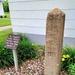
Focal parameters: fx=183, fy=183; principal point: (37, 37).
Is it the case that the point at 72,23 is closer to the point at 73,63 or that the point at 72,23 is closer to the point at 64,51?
the point at 64,51

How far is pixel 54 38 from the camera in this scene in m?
3.61

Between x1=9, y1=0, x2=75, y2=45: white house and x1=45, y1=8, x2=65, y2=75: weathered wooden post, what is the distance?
1837 millimetres

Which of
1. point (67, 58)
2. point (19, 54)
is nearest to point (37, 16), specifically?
point (19, 54)

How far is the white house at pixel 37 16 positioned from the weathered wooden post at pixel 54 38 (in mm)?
1837

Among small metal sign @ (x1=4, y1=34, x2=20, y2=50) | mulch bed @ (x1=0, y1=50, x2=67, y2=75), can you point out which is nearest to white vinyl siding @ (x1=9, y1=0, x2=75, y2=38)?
mulch bed @ (x1=0, y1=50, x2=67, y2=75)

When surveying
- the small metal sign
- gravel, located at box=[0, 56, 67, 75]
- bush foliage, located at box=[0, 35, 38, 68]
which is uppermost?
the small metal sign

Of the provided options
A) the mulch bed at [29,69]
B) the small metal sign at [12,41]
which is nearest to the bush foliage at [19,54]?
the mulch bed at [29,69]

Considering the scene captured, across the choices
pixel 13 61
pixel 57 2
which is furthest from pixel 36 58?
pixel 57 2

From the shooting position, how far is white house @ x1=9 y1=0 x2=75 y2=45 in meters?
5.41

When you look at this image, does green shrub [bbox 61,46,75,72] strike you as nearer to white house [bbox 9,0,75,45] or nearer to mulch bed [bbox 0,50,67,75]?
mulch bed [bbox 0,50,67,75]

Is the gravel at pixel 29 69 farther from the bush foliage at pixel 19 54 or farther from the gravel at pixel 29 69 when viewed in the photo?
the bush foliage at pixel 19 54

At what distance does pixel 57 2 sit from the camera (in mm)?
5473

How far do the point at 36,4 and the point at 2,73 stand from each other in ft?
8.50

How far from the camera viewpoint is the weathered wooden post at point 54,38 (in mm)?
3551
